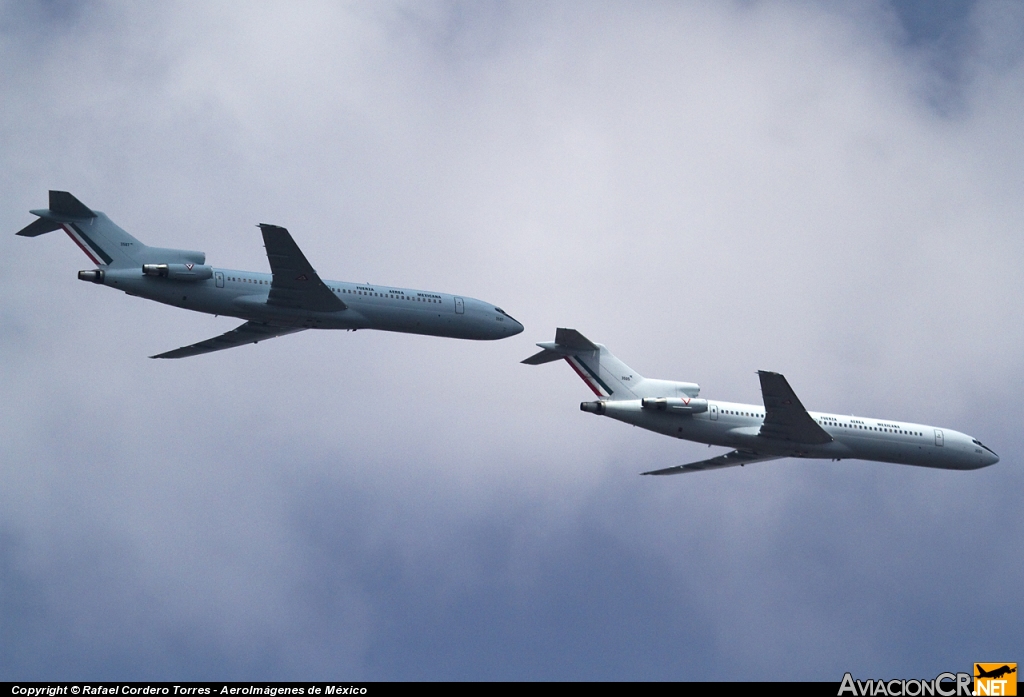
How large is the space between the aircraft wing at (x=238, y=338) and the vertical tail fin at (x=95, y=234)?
5.92m

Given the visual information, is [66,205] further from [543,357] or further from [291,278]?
[543,357]

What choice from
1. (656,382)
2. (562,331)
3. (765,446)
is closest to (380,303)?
(562,331)

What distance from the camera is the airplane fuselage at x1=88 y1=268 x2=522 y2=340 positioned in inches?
3167

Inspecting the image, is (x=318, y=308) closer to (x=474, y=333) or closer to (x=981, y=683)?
(x=474, y=333)

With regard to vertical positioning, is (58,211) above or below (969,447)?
above

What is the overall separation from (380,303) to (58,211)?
1960 centimetres

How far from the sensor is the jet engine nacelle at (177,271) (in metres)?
79.8

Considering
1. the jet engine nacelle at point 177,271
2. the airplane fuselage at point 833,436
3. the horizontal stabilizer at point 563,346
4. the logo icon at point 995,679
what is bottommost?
the logo icon at point 995,679

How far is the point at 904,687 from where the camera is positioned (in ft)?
212

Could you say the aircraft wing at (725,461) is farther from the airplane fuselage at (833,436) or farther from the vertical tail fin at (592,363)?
the vertical tail fin at (592,363)

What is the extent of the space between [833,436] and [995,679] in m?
23.1

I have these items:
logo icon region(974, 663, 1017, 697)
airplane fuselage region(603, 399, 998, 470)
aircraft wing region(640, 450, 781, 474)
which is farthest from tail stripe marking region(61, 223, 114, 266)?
logo icon region(974, 663, 1017, 697)

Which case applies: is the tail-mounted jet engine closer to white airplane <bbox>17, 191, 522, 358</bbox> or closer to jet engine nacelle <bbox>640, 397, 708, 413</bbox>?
white airplane <bbox>17, 191, 522, 358</bbox>

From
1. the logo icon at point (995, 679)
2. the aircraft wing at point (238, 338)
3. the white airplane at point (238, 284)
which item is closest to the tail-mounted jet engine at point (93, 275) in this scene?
the white airplane at point (238, 284)
